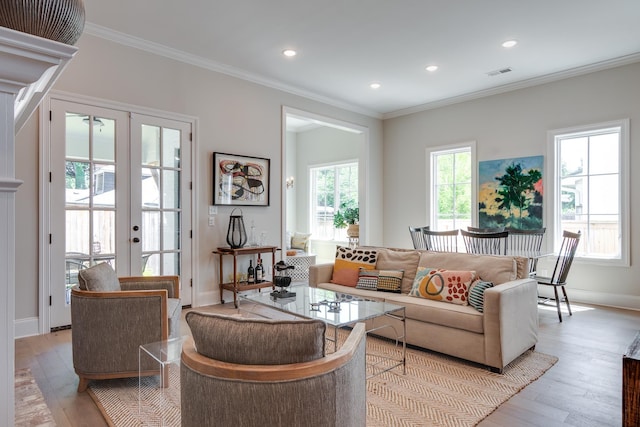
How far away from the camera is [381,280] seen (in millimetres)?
3594

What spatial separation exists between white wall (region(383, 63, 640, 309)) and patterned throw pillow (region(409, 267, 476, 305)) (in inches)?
109

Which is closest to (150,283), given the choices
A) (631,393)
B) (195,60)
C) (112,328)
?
(112,328)

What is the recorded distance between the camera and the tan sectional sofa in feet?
8.71

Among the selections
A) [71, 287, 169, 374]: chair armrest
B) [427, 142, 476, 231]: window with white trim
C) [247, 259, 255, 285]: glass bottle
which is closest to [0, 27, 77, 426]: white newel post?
[71, 287, 169, 374]: chair armrest

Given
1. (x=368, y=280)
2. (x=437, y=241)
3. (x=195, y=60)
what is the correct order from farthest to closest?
(x=437, y=241), (x=195, y=60), (x=368, y=280)

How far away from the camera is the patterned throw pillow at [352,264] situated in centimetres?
382

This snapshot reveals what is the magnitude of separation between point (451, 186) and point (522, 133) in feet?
4.29

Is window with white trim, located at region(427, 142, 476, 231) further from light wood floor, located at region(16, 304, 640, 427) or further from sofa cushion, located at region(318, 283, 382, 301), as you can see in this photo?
sofa cushion, located at region(318, 283, 382, 301)

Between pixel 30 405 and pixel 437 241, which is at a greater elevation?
pixel 437 241

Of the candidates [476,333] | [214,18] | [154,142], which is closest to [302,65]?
[214,18]

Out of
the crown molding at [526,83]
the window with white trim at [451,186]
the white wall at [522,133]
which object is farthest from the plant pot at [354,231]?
the crown molding at [526,83]

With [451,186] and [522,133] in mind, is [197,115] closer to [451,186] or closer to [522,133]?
[451,186]

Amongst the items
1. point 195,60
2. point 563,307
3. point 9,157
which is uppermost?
point 195,60

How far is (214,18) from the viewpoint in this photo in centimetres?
359
